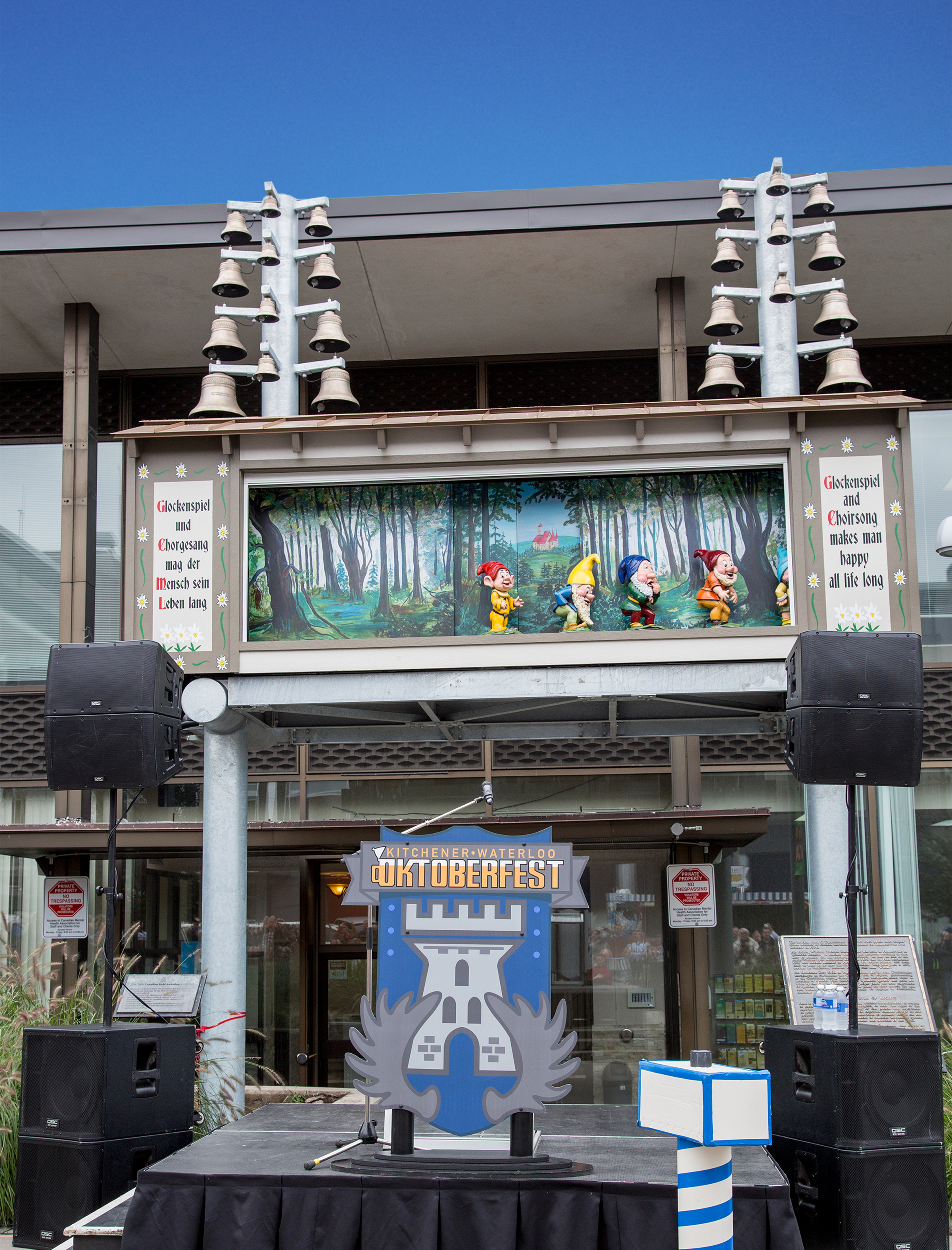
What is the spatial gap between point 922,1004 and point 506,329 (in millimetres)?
9538

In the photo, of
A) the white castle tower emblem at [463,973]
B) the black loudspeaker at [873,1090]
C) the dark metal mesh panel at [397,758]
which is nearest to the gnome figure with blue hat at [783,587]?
the black loudspeaker at [873,1090]

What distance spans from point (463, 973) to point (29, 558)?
34.4 ft

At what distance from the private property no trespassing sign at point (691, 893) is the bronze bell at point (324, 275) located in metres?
6.65

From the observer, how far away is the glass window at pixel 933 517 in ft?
47.8

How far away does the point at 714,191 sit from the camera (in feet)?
42.7

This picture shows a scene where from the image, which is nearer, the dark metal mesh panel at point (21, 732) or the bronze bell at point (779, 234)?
the bronze bell at point (779, 234)

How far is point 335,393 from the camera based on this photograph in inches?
427

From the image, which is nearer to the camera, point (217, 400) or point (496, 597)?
point (496, 597)

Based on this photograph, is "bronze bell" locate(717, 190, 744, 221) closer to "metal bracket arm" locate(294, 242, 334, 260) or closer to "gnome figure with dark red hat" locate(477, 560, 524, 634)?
"metal bracket arm" locate(294, 242, 334, 260)

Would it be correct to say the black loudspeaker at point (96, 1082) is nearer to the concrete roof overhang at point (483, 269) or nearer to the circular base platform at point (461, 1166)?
the circular base platform at point (461, 1166)

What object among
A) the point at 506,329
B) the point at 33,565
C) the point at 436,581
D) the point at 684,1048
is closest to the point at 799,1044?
the point at 436,581

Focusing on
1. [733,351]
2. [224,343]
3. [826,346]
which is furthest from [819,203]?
[224,343]

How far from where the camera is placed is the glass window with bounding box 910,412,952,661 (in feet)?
47.8

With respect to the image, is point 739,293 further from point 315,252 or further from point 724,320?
point 315,252
